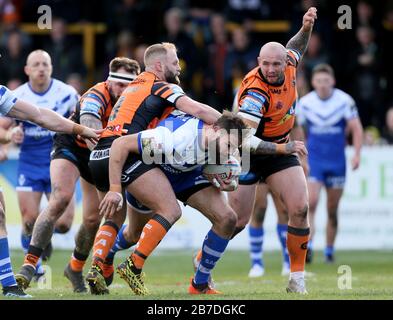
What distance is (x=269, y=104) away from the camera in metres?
11.0

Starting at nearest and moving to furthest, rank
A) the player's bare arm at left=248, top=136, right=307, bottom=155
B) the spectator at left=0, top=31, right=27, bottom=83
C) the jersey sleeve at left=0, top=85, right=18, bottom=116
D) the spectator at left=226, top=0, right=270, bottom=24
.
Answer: the jersey sleeve at left=0, top=85, right=18, bottom=116 < the player's bare arm at left=248, top=136, right=307, bottom=155 < the spectator at left=0, top=31, right=27, bottom=83 < the spectator at left=226, top=0, right=270, bottom=24

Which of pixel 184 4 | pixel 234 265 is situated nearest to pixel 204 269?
pixel 234 265

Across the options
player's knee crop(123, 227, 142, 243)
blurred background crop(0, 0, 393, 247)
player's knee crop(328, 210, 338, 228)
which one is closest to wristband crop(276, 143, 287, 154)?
player's knee crop(123, 227, 142, 243)

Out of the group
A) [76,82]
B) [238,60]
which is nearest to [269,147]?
[76,82]

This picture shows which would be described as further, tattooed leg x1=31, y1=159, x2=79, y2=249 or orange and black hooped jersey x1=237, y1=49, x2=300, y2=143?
tattooed leg x1=31, y1=159, x2=79, y2=249

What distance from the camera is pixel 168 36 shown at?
20.8 metres

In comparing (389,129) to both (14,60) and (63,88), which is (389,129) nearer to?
(14,60)

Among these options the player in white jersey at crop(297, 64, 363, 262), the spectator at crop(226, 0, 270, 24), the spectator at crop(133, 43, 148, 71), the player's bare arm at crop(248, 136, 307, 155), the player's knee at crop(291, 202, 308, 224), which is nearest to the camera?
the player's bare arm at crop(248, 136, 307, 155)

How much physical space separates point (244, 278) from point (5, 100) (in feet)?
17.6

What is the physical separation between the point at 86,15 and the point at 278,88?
40.8ft

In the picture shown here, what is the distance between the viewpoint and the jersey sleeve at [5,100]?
962cm

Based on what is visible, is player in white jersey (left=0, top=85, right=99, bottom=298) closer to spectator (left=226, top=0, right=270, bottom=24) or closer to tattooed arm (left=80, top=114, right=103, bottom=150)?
tattooed arm (left=80, top=114, right=103, bottom=150)

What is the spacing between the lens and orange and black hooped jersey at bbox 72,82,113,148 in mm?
11266

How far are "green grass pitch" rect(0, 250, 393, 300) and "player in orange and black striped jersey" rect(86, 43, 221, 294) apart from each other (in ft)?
1.88
